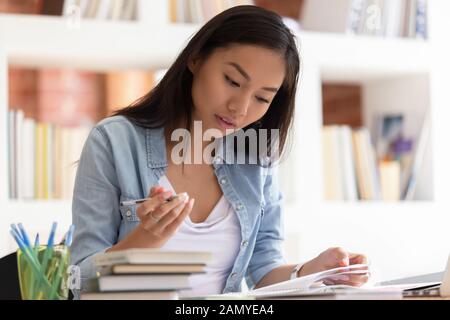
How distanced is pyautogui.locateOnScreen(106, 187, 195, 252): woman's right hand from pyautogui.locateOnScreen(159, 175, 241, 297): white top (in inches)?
15.2

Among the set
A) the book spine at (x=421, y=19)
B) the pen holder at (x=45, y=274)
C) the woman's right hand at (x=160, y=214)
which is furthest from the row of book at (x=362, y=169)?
the pen holder at (x=45, y=274)

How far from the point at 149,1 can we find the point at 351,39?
77 centimetres

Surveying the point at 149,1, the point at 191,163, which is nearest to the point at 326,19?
the point at 149,1

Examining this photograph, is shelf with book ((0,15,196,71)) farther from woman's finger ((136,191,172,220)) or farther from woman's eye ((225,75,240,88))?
woman's finger ((136,191,172,220))

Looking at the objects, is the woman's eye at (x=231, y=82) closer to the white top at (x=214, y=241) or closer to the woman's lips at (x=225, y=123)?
the woman's lips at (x=225, y=123)

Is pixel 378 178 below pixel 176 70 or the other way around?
below

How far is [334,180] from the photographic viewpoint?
2.97 m

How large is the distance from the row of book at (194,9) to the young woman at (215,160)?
1.17 m

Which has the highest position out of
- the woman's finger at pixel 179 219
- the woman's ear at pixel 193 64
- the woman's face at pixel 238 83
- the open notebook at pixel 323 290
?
the woman's ear at pixel 193 64

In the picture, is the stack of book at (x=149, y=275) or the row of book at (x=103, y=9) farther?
the row of book at (x=103, y=9)

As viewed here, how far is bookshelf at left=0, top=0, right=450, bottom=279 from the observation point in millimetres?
2582

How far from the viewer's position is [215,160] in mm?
1690

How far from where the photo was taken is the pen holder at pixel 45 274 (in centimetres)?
99
